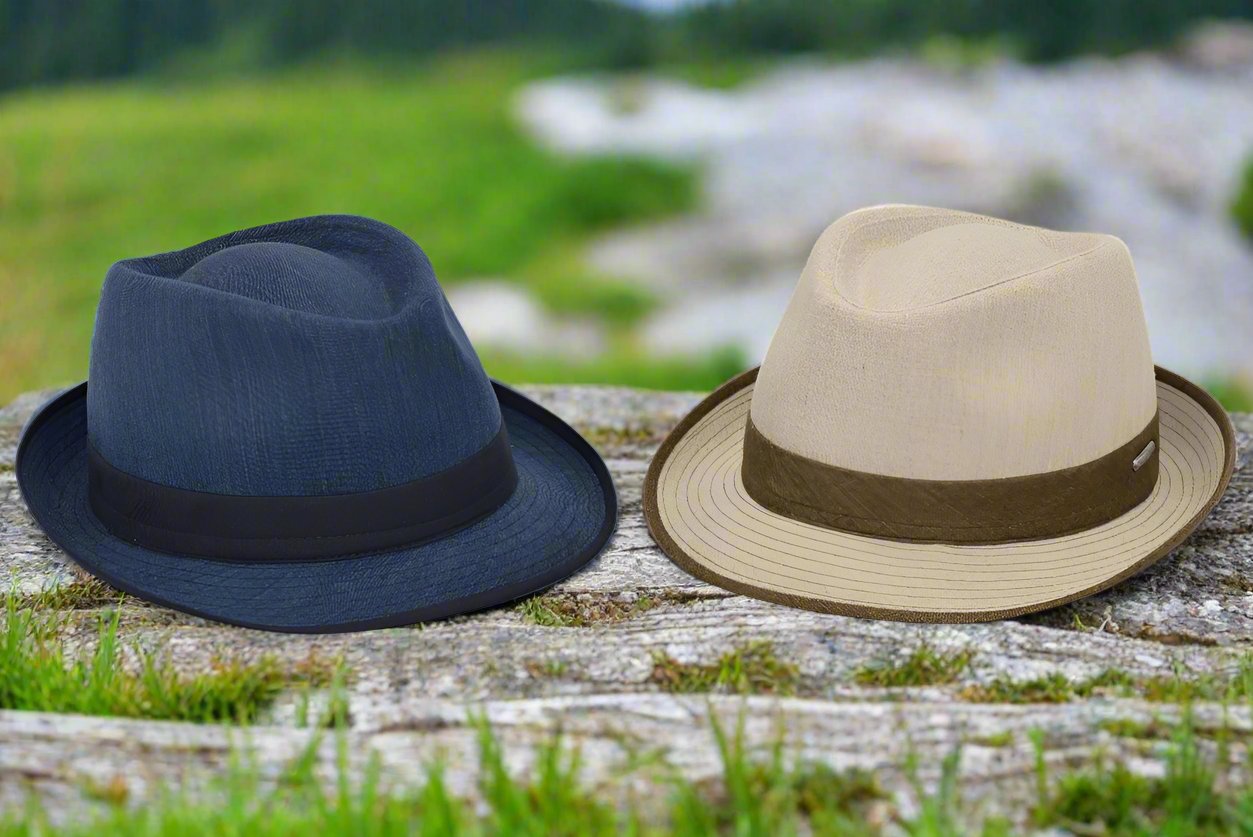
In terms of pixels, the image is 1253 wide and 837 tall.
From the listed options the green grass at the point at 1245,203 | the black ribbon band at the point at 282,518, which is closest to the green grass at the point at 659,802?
the black ribbon band at the point at 282,518

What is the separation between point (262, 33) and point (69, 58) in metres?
1.53

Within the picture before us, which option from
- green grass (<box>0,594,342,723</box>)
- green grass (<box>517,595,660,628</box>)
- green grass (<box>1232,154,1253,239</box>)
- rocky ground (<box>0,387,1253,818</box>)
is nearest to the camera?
rocky ground (<box>0,387,1253,818</box>)

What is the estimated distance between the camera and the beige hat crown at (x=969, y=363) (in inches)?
89.2

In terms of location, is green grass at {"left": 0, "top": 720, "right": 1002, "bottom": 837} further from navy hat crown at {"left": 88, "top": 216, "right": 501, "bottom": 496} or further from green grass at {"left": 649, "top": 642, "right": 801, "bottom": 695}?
navy hat crown at {"left": 88, "top": 216, "right": 501, "bottom": 496}

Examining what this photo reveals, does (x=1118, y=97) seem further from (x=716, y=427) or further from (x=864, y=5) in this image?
(x=716, y=427)

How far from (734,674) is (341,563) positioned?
771 millimetres

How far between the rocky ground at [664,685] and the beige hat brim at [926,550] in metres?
0.05

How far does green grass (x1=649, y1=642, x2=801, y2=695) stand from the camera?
2051 mm

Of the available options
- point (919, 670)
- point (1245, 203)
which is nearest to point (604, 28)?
point (1245, 203)

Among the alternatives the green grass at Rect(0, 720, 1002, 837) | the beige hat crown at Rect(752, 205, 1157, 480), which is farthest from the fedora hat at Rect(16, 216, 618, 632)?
the beige hat crown at Rect(752, 205, 1157, 480)

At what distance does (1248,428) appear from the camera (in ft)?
11.8

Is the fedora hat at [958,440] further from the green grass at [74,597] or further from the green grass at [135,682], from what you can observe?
the green grass at [74,597]

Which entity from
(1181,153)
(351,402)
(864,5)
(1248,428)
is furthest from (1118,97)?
(351,402)

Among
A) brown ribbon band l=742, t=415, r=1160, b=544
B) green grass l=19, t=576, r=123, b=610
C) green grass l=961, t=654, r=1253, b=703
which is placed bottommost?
green grass l=19, t=576, r=123, b=610
